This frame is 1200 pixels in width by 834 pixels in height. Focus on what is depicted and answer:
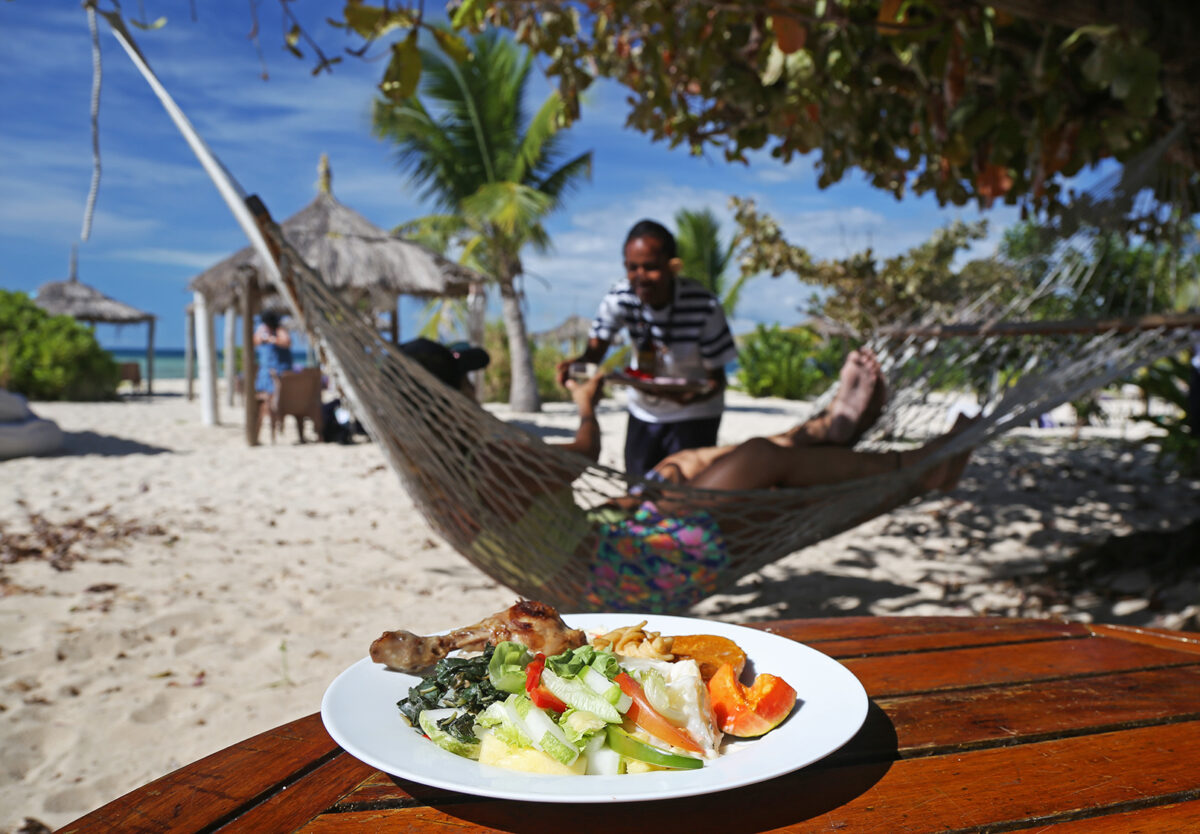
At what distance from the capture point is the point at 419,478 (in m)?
1.87

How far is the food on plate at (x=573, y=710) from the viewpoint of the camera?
583 millimetres

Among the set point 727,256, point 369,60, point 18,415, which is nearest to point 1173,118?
point 369,60

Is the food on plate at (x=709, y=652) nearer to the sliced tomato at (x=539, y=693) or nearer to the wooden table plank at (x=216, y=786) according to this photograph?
the sliced tomato at (x=539, y=693)

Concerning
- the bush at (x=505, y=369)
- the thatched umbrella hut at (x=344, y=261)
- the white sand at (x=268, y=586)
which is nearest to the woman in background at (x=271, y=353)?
the thatched umbrella hut at (x=344, y=261)

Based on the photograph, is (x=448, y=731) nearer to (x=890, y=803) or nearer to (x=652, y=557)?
(x=890, y=803)

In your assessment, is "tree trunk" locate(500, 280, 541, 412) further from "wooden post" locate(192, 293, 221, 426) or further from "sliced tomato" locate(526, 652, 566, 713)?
"sliced tomato" locate(526, 652, 566, 713)

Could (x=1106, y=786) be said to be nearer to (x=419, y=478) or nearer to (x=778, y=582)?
(x=419, y=478)

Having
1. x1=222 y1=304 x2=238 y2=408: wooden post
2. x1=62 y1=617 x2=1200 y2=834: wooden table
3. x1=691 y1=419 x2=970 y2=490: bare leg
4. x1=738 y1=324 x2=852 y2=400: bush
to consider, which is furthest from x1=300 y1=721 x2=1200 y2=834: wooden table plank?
x1=738 y1=324 x2=852 y2=400: bush

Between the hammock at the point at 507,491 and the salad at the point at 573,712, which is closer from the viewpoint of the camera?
the salad at the point at 573,712

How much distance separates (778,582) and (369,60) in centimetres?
218

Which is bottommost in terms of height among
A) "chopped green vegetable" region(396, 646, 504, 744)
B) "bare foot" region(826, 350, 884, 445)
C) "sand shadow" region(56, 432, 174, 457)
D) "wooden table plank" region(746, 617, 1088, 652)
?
"sand shadow" region(56, 432, 174, 457)

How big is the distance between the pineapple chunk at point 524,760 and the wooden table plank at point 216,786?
0.51 ft

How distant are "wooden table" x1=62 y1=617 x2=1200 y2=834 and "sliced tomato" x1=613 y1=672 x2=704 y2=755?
4 centimetres

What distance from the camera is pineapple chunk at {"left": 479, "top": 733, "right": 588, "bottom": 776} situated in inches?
22.5
